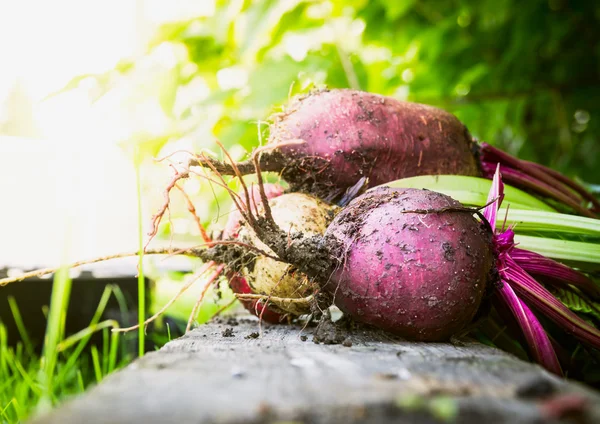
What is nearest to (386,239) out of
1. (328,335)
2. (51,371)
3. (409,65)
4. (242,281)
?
(328,335)

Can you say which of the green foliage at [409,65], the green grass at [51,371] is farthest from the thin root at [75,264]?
the green foliage at [409,65]

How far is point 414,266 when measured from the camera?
1022 millimetres

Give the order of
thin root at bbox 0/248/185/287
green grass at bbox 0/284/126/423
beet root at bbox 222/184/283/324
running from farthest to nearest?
1. beet root at bbox 222/184/283/324
2. thin root at bbox 0/248/185/287
3. green grass at bbox 0/284/126/423

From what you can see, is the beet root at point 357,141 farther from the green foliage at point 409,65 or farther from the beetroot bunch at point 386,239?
the green foliage at point 409,65

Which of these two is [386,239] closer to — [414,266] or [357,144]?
[414,266]

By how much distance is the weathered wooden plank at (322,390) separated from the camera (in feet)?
1.54

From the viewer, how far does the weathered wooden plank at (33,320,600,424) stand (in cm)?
47

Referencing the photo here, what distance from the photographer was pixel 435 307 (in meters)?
1.00

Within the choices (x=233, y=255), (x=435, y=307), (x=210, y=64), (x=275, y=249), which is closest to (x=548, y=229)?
(x=435, y=307)

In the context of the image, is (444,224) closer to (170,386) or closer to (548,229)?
(548,229)

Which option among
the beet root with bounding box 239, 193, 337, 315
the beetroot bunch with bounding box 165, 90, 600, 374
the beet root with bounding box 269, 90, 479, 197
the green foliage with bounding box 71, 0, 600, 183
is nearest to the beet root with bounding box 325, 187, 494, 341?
the beetroot bunch with bounding box 165, 90, 600, 374

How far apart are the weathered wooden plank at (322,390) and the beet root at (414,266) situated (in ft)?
0.72

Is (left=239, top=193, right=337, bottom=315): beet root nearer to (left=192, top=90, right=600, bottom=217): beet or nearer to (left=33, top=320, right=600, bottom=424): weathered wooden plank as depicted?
(left=192, top=90, right=600, bottom=217): beet

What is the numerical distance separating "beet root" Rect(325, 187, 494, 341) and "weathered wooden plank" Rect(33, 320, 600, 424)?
0.22 meters
